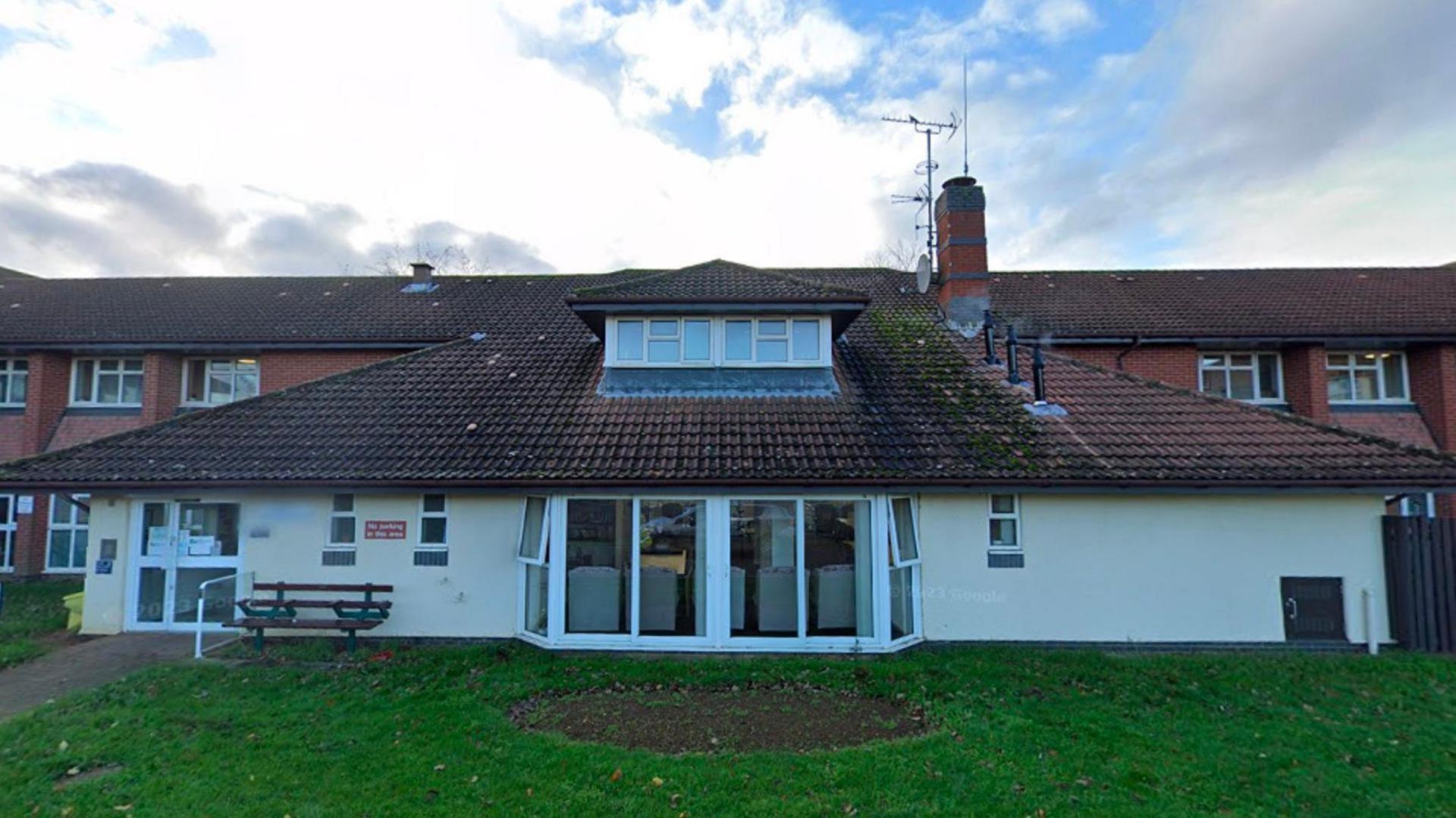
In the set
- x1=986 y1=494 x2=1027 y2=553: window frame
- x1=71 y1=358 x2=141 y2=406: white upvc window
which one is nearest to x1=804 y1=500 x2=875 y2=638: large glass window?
x1=986 y1=494 x2=1027 y2=553: window frame

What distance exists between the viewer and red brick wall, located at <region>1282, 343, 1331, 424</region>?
14.7 metres

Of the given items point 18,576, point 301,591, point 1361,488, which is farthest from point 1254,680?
point 18,576

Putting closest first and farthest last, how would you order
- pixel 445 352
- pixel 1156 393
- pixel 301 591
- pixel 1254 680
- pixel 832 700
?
1. pixel 832 700
2. pixel 1254 680
3. pixel 301 591
4. pixel 1156 393
5. pixel 445 352

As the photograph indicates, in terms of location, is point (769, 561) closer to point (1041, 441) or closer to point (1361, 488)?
point (1041, 441)

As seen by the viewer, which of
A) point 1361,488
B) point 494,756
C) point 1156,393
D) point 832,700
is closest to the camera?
point 494,756

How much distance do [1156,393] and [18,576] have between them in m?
23.6

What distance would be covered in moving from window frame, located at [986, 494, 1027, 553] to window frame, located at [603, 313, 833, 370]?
3.52 metres

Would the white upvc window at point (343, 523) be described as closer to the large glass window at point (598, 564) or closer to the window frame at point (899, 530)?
the large glass window at point (598, 564)

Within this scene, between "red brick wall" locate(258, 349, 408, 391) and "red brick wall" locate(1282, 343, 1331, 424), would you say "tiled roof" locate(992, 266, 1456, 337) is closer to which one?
"red brick wall" locate(1282, 343, 1331, 424)

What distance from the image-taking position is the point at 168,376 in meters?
15.5

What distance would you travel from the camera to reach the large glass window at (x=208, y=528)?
1018 centimetres

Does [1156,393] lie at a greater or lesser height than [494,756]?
greater

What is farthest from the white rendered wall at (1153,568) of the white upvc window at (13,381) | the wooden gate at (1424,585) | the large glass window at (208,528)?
the white upvc window at (13,381)

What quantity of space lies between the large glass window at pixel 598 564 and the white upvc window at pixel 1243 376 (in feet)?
44.5
